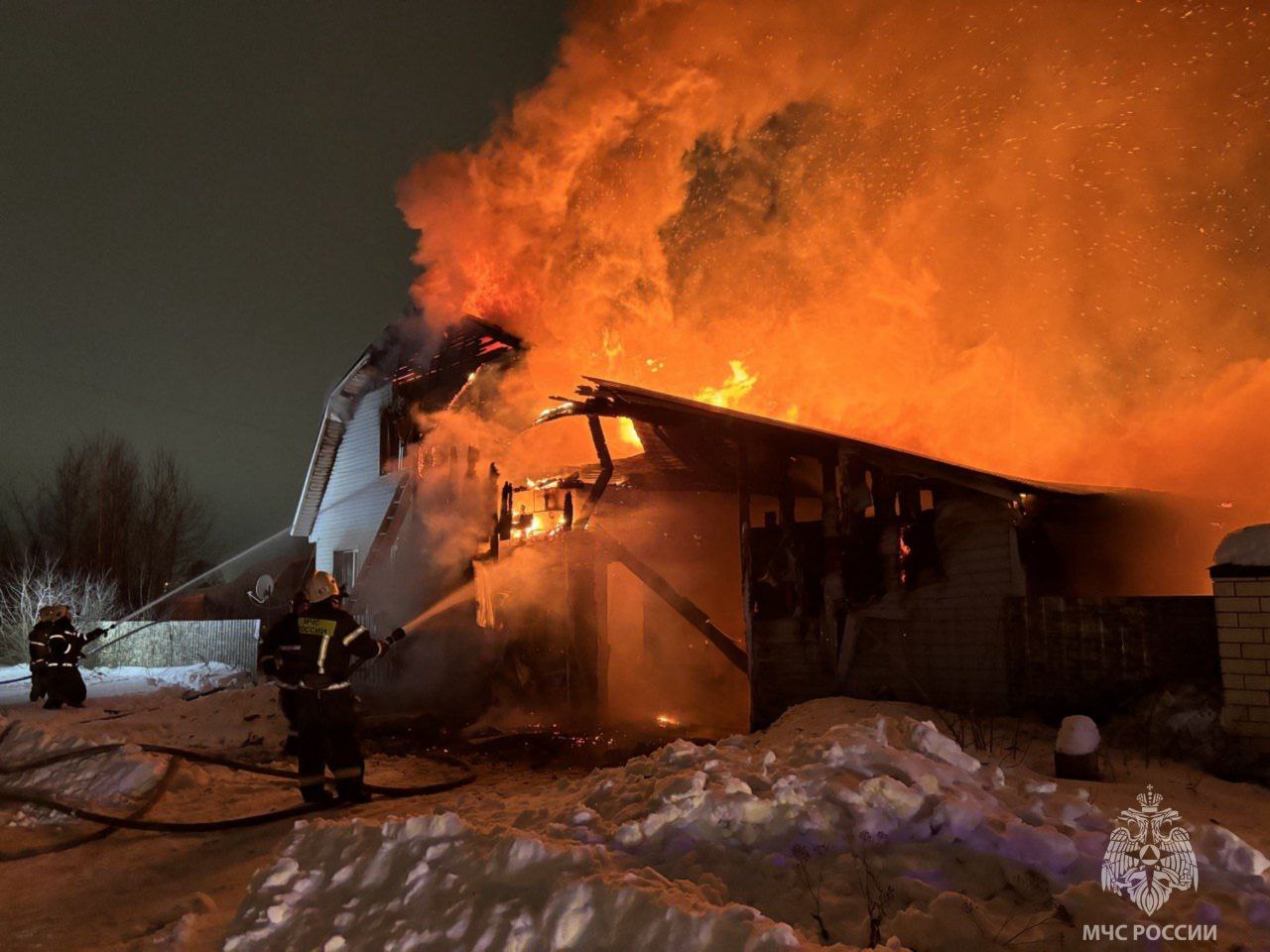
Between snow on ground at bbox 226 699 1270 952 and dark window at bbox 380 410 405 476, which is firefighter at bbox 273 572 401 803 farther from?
dark window at bbox 380 410 405 476

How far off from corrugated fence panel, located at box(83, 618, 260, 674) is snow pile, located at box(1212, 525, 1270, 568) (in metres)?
19.3

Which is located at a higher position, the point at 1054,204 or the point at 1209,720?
the point at 1054,204

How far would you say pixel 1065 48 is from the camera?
600 inches

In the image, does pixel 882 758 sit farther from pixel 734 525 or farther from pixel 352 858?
pixel 734 525

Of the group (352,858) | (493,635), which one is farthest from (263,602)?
(352,858)

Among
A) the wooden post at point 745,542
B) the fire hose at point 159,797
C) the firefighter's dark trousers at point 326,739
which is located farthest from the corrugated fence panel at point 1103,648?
the firefighter's dark trousers at point 326,739

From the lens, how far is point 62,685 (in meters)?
13.2

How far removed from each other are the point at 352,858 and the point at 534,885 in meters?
1.24

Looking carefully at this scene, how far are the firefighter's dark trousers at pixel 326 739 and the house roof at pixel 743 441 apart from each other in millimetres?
4327

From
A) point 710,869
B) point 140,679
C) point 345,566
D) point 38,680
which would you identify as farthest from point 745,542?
point 140,679

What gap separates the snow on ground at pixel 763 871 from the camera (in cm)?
308

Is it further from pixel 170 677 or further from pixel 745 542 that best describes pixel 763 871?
pixel 170 677

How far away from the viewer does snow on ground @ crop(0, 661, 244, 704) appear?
16031 mm

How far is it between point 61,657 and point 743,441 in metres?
12.2
